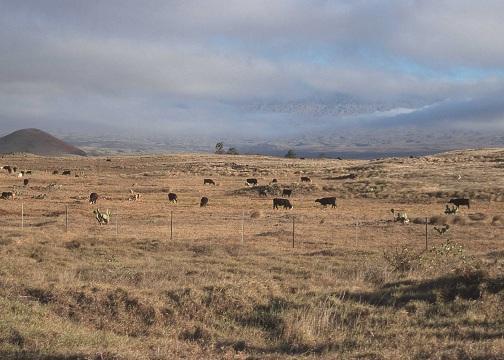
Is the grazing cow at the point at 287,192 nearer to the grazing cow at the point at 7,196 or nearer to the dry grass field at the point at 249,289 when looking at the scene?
the dry grass field at the point at 249,289

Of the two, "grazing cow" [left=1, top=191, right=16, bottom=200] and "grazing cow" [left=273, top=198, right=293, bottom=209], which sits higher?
"grazing cow" [left=1, top=191, right=16, bottom=200]

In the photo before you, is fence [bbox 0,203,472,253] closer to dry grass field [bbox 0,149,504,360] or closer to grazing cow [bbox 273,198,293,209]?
dry grass field [bbox 0,149,504,360]

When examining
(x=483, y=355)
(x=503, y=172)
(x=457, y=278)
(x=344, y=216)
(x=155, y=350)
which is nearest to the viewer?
(x=483, y=355)

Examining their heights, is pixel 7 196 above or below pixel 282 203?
above

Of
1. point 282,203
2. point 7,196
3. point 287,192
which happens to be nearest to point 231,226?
point 282,203

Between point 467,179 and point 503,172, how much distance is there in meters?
7.64

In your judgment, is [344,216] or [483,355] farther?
[344,216]

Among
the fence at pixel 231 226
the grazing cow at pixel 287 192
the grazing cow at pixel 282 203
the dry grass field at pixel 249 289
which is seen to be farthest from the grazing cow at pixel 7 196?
the grazing cow at pixel 287 192

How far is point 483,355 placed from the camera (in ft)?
27.2

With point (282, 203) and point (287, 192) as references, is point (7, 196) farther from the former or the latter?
point (287, 192)

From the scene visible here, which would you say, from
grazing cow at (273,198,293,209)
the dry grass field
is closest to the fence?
the dry grass field

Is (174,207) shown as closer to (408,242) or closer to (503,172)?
(408,242)

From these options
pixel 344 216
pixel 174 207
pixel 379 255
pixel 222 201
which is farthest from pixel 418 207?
pixel 379 255

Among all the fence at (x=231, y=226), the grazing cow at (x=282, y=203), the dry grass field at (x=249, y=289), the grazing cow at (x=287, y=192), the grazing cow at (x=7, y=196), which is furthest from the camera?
the grazing cow at (x=287, y=192)
